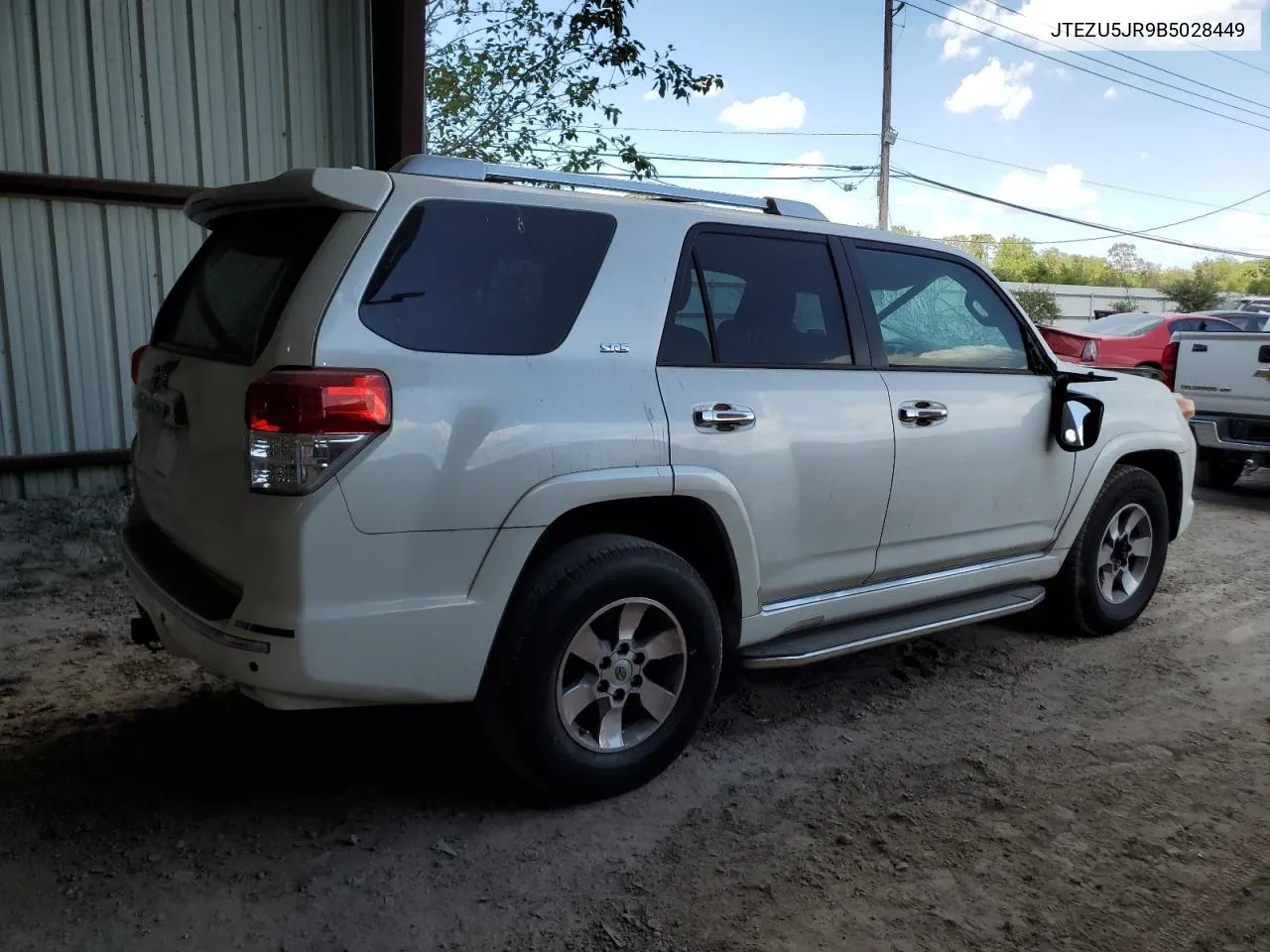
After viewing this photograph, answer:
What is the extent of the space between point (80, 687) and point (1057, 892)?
11.8 feet

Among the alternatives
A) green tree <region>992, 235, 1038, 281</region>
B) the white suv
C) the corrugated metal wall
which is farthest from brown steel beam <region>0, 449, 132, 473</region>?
green tree <region>992, 235, 1038, 281</region>

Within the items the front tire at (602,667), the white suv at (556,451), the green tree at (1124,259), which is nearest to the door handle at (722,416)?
the white suv at (556,451)

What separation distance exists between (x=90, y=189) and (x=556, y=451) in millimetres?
6101

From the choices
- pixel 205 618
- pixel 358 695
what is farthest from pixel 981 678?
pixel 205 618

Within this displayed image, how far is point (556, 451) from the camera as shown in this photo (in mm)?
3000

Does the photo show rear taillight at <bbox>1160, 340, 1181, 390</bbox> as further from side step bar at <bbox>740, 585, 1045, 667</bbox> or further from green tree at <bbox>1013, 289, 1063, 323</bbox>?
green tree at <bbox>1013, 289, 1063, 323</bbox>

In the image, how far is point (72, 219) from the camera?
750 centimetres

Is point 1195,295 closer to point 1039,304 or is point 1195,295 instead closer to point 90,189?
point 1039,304

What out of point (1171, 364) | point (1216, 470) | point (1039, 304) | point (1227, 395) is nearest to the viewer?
point (1227, 395)

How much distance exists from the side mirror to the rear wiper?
291 centimetres

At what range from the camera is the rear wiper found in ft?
9.19

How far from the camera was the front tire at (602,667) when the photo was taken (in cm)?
301

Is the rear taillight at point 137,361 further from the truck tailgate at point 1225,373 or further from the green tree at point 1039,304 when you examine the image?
the green tree at point 1039,304

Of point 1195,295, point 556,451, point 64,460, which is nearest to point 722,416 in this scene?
point 556,451
